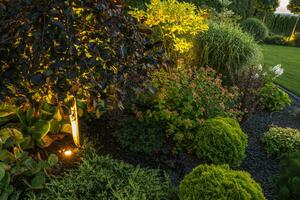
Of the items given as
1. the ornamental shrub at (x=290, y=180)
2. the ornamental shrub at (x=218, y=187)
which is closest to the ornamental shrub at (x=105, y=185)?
the ornamental shrub at (x=218, y=187)

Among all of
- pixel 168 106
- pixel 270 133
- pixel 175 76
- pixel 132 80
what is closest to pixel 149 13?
pixel 175 76

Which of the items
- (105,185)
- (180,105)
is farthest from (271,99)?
(105,185)

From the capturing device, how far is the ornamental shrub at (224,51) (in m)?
6.18

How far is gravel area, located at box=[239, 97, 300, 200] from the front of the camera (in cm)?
398

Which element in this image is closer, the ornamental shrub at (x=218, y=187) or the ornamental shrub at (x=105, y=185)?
the ornamental shrub at (x=218, y=187)

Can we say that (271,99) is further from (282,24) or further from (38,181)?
(282,24)

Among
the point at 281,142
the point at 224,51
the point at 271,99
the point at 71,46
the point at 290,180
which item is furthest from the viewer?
the point at 224,51

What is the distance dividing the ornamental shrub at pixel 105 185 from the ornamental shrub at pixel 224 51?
3.37 metres

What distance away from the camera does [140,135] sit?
392cm

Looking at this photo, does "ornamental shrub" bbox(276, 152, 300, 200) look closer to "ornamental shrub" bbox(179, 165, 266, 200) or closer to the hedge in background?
"ornamental shrub" bbox(179, 165, 266, 200)

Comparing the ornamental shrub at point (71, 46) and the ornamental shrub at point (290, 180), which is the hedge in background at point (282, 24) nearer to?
the ornamental shrub at point (290, 180)

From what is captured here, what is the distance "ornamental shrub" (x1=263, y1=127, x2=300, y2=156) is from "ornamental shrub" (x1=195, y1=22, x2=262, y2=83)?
1.61 m

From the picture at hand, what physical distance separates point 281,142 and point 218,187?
6.81ft

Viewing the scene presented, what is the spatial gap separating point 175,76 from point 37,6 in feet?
7.75
